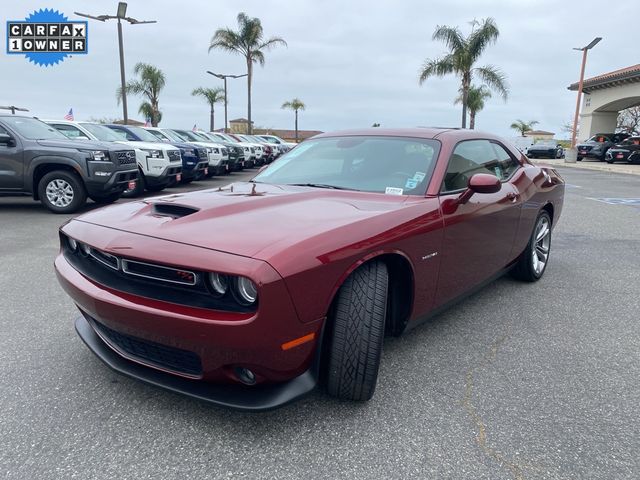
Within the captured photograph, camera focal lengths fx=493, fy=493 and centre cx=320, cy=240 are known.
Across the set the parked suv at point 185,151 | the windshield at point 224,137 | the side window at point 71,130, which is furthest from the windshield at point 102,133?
the windshield at point 224,137

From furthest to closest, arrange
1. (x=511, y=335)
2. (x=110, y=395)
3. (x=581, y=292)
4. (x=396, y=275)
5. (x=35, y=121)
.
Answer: (x=35, y=121), (x=581, y=292), (x=511, y=335), (x=396, y=275), (x=110, y=395)

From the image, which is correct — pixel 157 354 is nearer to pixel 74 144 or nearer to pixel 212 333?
pixel 212 333

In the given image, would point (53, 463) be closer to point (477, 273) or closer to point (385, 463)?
point (385, 463)

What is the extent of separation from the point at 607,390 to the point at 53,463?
2.68 metres

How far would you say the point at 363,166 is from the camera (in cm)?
332

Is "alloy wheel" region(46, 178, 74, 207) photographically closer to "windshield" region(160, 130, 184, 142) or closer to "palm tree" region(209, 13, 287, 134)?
"windshield" region(160, 130, 184, 142)

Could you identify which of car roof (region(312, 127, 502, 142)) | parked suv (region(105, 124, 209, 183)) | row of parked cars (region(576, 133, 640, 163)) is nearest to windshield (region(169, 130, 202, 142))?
parked suv (region(105, 124, 209, 183))

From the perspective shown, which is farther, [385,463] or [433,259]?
[433,259]

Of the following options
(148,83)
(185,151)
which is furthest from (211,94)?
(185,151)

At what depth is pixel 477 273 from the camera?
11.2ft

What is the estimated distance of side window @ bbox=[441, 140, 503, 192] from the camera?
10.4 feet

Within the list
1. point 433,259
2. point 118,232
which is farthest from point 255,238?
point 433,259

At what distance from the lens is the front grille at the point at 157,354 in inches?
82.7

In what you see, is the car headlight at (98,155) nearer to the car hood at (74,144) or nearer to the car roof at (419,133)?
the car hood at (74,144)
